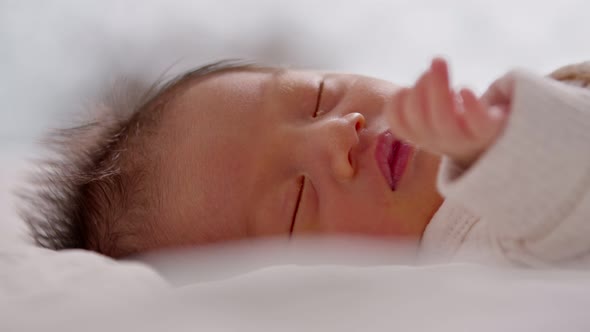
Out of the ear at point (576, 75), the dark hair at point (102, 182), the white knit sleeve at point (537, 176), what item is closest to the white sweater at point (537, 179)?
the white knit sleeve at point (537, 176)

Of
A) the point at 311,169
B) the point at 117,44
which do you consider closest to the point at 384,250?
the point at 311,169

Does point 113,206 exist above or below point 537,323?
below

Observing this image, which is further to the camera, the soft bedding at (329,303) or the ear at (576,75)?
the ear at (576,75)

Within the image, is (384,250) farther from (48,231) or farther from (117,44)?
(117,44)

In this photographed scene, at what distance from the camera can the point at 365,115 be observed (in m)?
0.89

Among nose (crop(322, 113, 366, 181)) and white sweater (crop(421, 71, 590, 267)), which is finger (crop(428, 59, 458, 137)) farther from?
nose (crop(322, 113, 366, 181))

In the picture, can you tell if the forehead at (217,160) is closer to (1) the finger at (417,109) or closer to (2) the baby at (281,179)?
(2) the baby at (281,179)

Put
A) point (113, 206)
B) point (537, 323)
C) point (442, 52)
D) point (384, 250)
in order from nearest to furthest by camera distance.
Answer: point (537, 323)
point (384, 250)
point (113, 206)
point (442, 52)

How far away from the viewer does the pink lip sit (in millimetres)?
834

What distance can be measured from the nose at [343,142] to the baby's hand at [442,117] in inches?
10.2

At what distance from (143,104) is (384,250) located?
501 mm

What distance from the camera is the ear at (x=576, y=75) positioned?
774 millimetres

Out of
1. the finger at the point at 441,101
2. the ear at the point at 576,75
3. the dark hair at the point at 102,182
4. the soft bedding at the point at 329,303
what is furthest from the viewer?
the dark hair at the point at 102,182

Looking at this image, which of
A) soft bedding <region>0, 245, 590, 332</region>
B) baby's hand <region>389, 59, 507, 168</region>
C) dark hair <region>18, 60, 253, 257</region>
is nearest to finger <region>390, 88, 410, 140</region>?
baby's hand <region>389, 59, 507, 168</region>
